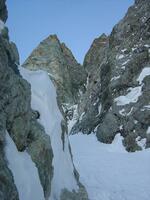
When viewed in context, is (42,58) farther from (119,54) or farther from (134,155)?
(134,155)

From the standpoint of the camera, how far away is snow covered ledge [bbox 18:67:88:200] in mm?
10727

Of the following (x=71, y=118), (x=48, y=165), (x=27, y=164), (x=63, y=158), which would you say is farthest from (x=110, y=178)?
(x=71, y=118)

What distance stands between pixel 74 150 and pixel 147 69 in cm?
925

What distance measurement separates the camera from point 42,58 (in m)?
68.8

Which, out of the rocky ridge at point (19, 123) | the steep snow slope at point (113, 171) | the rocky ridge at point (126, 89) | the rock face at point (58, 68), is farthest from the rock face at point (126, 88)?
the rock face at point (58, 68)

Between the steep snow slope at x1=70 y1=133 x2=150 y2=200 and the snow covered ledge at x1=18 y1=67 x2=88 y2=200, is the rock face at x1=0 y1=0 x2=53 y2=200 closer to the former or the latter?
the snow covered ledge at x1=18 y1=67 x2=88 y2=200

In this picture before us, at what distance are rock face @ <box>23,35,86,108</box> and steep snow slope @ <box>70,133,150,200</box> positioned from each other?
40.8 meters

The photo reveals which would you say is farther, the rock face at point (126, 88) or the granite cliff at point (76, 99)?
the rock face at point (126, 88)

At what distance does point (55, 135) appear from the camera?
37.9 ft

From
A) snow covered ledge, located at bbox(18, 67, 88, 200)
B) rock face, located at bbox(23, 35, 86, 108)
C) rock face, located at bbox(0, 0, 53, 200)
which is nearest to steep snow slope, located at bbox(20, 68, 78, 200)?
snow covered ledge, located at bbox(18, 67, 88, 200)

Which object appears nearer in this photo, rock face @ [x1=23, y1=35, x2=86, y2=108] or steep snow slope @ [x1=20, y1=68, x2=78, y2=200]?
steep snow slope @ [x1=20, y1=68, x2=78, y2=200]

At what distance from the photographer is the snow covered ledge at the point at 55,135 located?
35.2ft

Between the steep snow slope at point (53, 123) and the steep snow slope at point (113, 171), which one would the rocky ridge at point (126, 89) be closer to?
the steep snow slope at point (113, 171)

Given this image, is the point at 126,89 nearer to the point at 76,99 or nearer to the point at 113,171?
the point at 113,171
